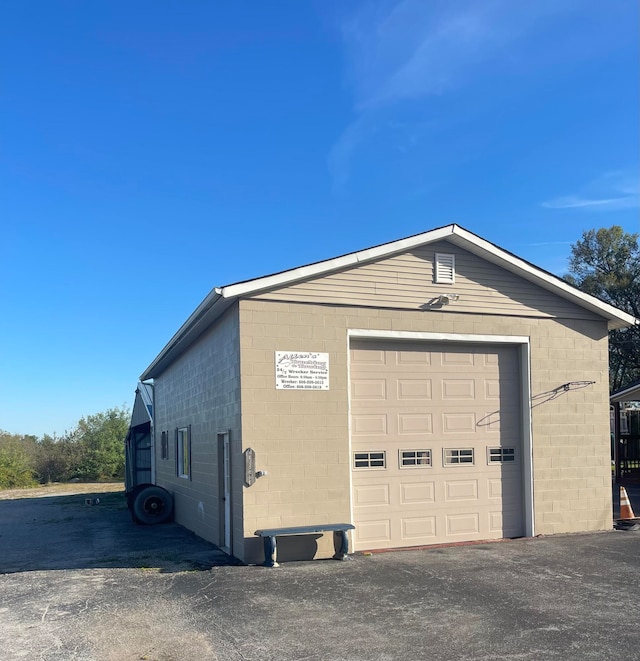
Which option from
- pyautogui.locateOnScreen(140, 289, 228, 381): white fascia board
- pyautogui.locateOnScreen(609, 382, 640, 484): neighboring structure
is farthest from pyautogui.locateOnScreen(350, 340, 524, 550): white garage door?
pyautogui.locateOnScreen(609, 382, 640, 484): neighboring structure

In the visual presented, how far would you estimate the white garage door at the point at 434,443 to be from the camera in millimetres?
11086

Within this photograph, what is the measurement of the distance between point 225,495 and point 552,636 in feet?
20.2

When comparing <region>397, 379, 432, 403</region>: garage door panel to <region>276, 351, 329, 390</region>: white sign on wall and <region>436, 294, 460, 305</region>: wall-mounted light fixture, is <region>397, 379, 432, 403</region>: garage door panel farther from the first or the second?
<region>276, 351, 329, 390</region>: white sign on wall

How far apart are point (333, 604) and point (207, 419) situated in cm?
576

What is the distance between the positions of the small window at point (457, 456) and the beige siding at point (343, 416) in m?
1.22

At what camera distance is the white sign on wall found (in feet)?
34.1

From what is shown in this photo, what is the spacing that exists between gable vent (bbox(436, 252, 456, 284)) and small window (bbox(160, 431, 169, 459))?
32.7 feet

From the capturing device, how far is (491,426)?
39.5 feet

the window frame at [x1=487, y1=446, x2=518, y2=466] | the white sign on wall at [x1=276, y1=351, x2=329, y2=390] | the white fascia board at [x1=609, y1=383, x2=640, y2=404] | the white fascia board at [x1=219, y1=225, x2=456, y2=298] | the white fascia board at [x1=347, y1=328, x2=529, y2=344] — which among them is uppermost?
the white fascia board at [x1=219, y1=225, x2=456, y2=298]

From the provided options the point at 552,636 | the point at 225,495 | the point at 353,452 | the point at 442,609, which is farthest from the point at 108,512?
the point at 552,636

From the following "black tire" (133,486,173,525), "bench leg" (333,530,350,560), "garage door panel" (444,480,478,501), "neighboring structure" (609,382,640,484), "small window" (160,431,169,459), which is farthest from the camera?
"neighboring structure" (609,382,640,484)

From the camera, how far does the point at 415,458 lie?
11430 millimetres

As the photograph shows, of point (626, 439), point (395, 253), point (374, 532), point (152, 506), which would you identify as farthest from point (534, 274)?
point (626, 439)

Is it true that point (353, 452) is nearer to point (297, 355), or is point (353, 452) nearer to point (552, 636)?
point (297, 355)
